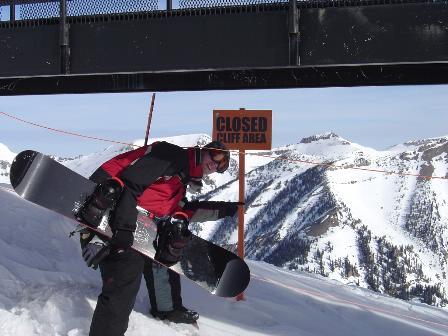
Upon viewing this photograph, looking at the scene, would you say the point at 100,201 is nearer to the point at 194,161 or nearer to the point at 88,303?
the point at 194,161

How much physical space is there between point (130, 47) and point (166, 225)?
275cm

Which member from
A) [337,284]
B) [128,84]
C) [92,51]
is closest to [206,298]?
[128,84]

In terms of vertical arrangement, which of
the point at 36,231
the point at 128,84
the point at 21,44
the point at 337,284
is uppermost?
the point at 21,44

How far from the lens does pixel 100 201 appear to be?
16.8 feet

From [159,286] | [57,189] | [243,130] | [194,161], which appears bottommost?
[159,286]

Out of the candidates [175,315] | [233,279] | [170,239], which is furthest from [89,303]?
[233,279]

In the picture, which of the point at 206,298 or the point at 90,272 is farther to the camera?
the point at 206,298

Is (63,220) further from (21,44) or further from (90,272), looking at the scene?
(21,44)

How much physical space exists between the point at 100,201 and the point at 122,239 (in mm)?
371

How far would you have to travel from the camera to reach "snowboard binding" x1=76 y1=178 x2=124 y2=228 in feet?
16.5

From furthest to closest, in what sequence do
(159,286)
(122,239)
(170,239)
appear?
(159,286), (170,239), (122,239)

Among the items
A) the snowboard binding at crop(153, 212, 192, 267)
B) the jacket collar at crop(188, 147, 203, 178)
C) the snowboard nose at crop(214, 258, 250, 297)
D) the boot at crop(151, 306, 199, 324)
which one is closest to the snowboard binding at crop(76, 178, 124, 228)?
the snowboard binding at crop(153, 212, 192, 267)

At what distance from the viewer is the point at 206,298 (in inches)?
313

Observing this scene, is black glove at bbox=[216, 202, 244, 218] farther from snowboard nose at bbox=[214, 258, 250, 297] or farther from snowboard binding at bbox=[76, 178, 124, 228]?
snowboard binding at bbox=[76, 178, 124, 228]
